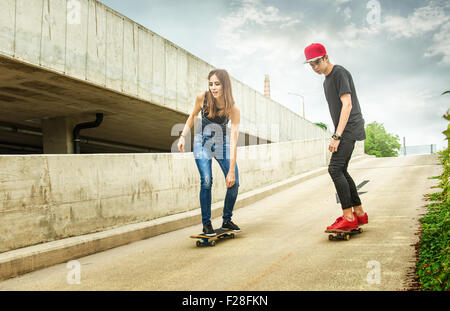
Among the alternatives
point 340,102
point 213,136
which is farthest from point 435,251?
point 213,136

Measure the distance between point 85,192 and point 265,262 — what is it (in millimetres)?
3062

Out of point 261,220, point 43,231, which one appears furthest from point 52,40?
point 261,220

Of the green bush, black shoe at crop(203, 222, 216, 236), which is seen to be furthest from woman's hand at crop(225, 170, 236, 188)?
the green bush

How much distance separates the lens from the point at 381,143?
87938 mm

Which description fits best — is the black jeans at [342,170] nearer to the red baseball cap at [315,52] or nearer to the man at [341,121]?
the man at [341,121]

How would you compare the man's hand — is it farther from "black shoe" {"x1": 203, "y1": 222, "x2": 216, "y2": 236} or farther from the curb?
the curb

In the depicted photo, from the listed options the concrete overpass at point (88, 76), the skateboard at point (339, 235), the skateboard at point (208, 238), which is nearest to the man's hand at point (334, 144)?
the skateboard at point (339, 235)

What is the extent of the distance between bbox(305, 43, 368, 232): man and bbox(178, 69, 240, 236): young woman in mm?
1149

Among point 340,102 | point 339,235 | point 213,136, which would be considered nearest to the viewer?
point 339,235

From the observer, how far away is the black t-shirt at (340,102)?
4.60 meters

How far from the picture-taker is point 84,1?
9836 mm

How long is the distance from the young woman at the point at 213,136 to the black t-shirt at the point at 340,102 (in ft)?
4.08

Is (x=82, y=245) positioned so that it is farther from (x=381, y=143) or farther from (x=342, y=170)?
(x=381, y=143)

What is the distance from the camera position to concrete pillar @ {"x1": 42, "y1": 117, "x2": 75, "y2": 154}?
15227mm
